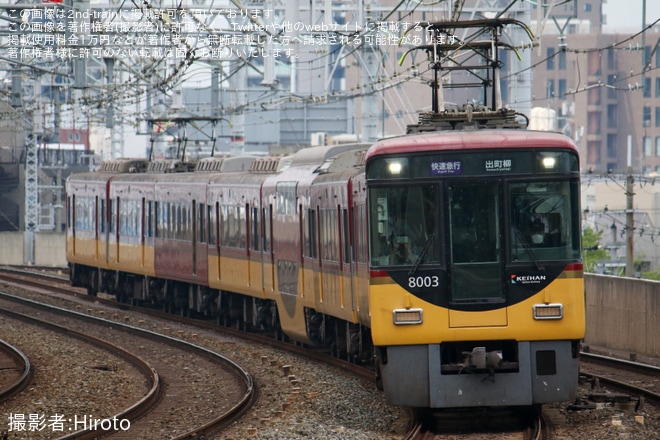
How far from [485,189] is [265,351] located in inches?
334

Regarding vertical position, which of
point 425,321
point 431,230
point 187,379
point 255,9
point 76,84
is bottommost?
point 187,379

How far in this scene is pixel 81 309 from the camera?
27609 millimetres

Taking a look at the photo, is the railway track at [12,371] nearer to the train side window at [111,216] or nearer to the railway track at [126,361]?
the railway track at [126,361]

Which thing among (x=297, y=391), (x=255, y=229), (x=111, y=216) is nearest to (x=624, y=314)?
(x=255, y=229)

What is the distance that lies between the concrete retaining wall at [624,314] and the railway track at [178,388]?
595 cm

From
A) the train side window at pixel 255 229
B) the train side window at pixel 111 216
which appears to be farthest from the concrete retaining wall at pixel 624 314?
the train side window at pixel 111 216

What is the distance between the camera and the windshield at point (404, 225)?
37.8ft

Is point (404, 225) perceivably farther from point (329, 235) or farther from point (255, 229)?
point (255, 229)

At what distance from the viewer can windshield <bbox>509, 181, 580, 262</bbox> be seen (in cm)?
1146

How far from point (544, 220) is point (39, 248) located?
43389mm

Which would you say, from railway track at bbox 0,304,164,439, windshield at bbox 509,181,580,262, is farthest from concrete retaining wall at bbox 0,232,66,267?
windshield at bbox 509,181,580,262

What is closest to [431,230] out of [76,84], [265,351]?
[265,351]

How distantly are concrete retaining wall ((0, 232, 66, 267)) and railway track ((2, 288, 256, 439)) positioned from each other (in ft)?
94.7

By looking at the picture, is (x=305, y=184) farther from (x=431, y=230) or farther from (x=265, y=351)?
(x=431, y=230)
